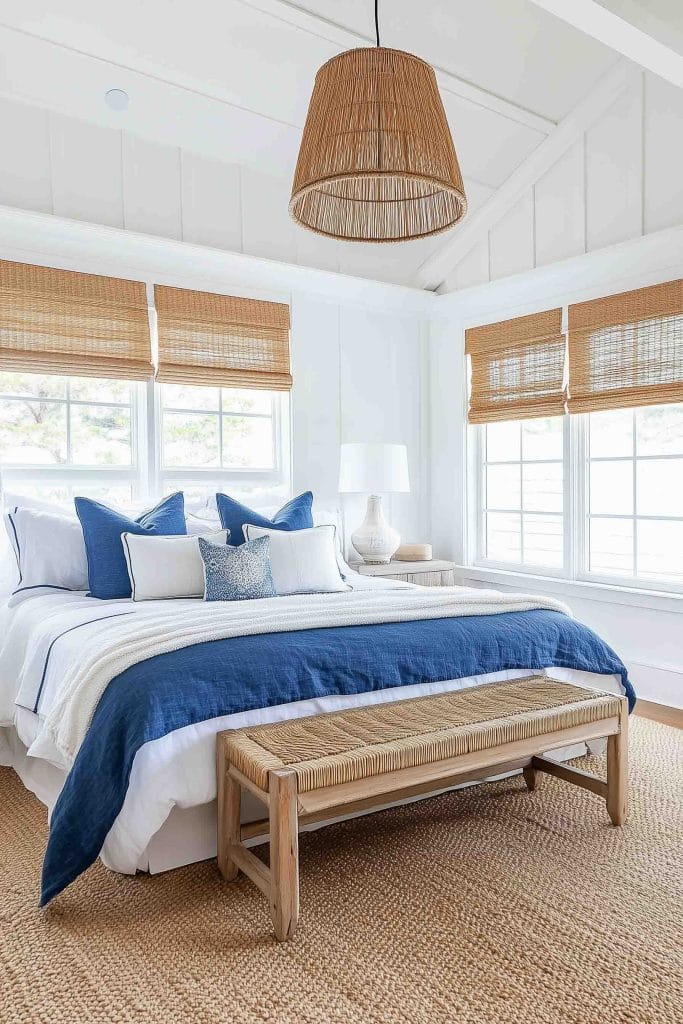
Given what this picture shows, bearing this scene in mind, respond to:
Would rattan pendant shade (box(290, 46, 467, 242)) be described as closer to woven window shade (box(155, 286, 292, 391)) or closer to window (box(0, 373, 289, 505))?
woven window shade (box(155, 286, 292, 391))

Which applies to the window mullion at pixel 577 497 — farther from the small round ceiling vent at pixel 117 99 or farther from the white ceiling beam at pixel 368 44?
the small round ceiling vent at pixel 117 99

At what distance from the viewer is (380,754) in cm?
205

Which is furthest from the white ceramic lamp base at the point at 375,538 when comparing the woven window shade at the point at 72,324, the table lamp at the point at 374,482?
the woven window shade at the point at 72,324

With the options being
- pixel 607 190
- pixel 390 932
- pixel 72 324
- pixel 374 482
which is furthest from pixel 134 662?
Answer: pixel 607 190

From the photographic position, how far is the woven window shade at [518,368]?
4.54 meters

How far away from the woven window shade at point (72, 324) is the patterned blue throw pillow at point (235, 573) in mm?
1315

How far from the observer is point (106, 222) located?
406 centimetres

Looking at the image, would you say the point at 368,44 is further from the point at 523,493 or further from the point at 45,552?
the point at 45,552

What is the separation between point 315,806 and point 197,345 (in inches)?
119

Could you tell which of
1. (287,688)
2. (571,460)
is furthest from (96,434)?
(571,460)

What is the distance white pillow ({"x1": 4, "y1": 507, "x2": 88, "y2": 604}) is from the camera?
11.4 ft

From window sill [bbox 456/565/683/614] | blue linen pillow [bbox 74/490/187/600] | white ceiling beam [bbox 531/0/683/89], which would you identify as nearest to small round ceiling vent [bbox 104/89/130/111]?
blue linen pillow [bbox 74/490/187/600]

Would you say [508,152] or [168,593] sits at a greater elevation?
[508,152]

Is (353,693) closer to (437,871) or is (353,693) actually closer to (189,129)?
(437,871)
